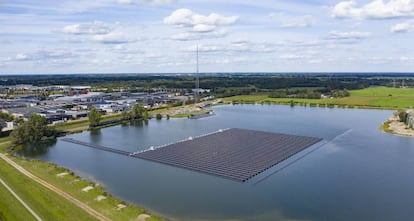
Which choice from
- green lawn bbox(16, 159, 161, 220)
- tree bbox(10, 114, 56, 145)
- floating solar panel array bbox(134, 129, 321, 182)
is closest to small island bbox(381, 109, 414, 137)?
floating solar panel array bbox(134, 129, 321, 182)

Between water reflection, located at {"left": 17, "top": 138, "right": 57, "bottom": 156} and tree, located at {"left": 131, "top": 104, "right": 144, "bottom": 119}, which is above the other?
tree, located at {"left": 131, "top": 104, "right": 144, "bottom": 119}

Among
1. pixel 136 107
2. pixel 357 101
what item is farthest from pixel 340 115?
pixel 136 107

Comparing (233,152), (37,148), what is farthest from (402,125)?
(37,148)

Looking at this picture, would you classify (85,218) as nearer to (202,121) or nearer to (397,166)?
(397,166)

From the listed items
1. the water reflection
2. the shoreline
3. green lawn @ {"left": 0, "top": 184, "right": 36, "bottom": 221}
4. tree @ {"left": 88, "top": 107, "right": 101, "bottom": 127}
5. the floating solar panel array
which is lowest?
green lawn @ {"left": 0, "top": 184, "right": 36, "bottom": 221}

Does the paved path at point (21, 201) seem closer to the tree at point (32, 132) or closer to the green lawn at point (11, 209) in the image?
the green lawn at point (11, 209)

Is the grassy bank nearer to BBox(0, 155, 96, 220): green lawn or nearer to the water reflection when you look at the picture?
BBox(0, 155, 96, 220): green lawn

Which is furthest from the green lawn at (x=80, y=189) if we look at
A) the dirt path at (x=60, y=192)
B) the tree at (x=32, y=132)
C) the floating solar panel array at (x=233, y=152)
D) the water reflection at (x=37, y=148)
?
the tree at (x=32, y=132)
